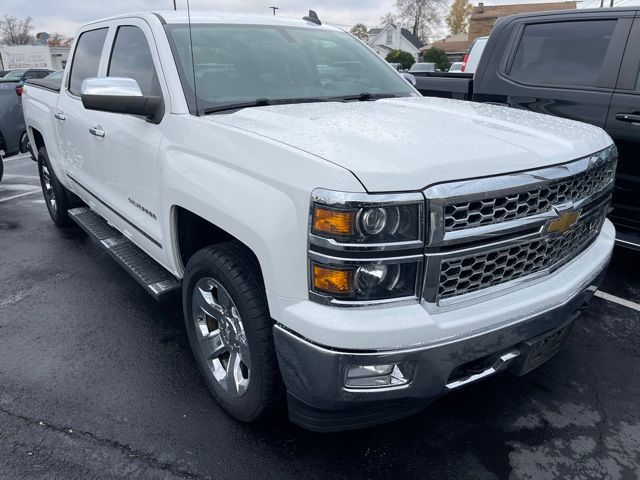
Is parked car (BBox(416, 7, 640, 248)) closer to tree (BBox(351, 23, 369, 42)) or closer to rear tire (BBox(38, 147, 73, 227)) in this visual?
rear tire (BBox(38, 147, 73, 227))

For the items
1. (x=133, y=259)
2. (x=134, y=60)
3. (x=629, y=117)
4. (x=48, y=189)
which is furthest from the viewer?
(x=48, y=189)

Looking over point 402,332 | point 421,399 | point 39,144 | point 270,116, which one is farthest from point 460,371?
point 39,144

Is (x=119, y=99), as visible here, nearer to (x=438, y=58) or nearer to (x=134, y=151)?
(x=134, y=151)

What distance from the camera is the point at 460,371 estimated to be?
1.99 m

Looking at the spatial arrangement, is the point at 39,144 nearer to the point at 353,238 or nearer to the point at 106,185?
the point at 106,185

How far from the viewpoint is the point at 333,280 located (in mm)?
1769

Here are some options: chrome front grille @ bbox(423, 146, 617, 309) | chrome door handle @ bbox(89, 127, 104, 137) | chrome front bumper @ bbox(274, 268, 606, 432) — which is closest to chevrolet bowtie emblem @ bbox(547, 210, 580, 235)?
chrome front grille @ bbox(423, 146, 617, 309)

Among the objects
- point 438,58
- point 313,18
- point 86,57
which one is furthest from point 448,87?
point 438,58

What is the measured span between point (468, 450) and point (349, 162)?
150cm

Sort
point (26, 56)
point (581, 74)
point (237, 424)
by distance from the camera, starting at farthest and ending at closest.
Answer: point (26, 56) < point (581, 74) < point (237, 424)

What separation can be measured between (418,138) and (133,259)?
2.20 metres

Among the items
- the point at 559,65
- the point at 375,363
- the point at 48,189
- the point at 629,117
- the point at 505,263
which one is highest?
the point at 559,65

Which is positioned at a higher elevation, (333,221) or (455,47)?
(333,221)

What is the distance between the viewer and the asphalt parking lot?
2.28m
